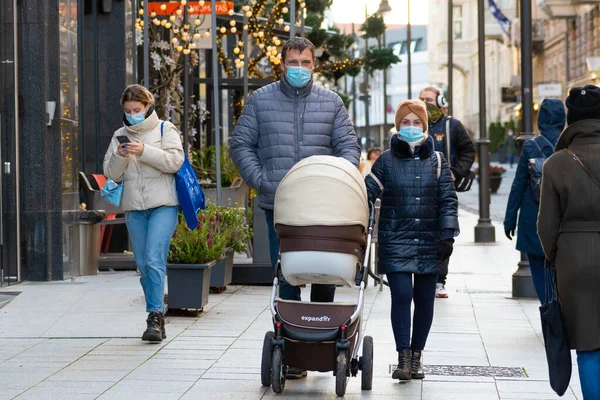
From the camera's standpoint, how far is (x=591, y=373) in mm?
5805

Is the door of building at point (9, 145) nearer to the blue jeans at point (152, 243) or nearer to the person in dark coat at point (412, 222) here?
the blue jeans at point (152, 243)

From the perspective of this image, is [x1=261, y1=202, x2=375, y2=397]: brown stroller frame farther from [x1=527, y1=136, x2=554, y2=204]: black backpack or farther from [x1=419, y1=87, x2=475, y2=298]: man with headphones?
[x1=419, y1=87, x2=475, y2=298]: man with headphones

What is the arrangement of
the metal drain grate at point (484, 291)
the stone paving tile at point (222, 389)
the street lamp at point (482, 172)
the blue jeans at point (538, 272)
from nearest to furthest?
the stone paving tile at point (222, 389) < the blue jeans at point (538, 272) < the metal drain grate at point (484, 291) < the street lamp at point (482, 172)

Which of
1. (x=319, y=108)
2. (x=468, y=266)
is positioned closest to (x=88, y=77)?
(x=468, y=266)

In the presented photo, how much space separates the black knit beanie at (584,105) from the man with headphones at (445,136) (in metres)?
5.94

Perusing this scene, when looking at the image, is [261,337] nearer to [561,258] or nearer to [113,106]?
[561,258]

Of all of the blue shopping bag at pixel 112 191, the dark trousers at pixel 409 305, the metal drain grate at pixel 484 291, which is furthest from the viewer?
the metal drain grate at pixel 484 291

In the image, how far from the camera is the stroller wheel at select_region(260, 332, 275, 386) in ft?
23.3

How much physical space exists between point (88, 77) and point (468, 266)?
5.34 metres

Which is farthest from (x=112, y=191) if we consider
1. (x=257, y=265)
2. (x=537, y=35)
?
(x=537, y=35)

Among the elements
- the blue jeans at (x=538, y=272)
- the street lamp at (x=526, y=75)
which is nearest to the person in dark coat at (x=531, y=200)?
the blue jeans at (x=538, y=272)

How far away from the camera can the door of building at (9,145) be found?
39.6 feet

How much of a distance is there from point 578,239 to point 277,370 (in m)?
1.90

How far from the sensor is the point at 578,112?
5.99 meters
